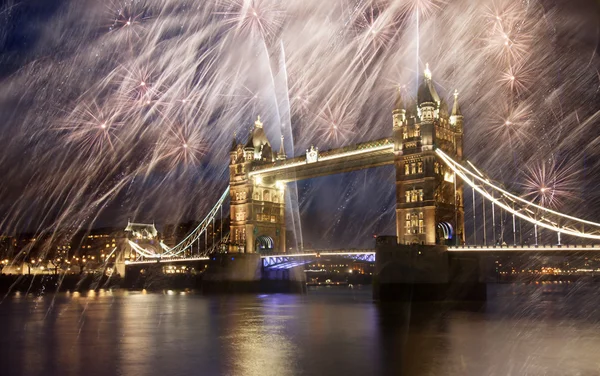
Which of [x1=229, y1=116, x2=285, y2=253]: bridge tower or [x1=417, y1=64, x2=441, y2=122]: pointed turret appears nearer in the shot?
[x1=417, y1=64, x2=441, y2=122]: pointed turret

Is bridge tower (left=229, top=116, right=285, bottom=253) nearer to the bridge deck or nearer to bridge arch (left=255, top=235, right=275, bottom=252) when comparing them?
bridge arch (left=255, top=235, right=275, bottom=252)

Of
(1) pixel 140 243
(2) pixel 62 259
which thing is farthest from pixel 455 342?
(2) pixel 62 259

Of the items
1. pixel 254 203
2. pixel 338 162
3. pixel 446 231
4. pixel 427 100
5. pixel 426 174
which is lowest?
pixel 446 231

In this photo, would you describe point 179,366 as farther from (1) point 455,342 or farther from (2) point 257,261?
(2) point 257,261

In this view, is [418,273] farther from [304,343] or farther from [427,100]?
[304,343]

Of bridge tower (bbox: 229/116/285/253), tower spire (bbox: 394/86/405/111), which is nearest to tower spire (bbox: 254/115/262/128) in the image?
bridge tower (bbox: 229/116/285/253)

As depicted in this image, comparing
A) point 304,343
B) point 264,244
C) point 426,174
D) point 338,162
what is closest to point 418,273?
point 426,174
